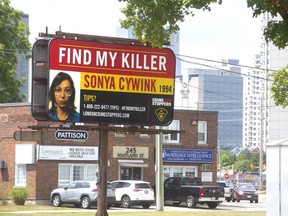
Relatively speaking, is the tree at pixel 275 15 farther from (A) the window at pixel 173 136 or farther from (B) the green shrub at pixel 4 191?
(A) the window at pixel 173 136

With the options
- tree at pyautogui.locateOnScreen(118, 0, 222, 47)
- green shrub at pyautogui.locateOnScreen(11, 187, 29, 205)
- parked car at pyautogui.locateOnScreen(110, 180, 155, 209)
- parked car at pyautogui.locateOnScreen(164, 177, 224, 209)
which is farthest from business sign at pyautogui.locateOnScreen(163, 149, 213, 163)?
tree at pyautogui.locateOnScreen(118, 0, 222, 47)

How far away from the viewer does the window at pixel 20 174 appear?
49.0 meters

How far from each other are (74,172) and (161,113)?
24.7m

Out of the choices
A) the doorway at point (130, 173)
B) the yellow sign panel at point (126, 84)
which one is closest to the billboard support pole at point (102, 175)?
the yellow sign panel at point (126, 84)

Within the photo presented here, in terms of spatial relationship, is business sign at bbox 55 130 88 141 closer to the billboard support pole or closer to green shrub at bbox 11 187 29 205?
green shrub at bbox 11 187 29 205

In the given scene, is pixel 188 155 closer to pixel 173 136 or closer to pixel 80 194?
pixel 173 136

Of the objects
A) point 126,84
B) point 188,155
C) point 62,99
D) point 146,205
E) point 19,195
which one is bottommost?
point 146,205

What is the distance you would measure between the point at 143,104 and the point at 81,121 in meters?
2.13

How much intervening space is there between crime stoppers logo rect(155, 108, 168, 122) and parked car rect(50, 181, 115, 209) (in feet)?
59.3

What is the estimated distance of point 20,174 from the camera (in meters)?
49.3

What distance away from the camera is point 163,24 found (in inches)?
835

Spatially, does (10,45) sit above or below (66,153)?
above

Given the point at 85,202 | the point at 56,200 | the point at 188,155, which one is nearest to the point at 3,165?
the point at 56,200

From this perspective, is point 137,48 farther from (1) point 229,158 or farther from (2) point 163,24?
(1) point 229,158
